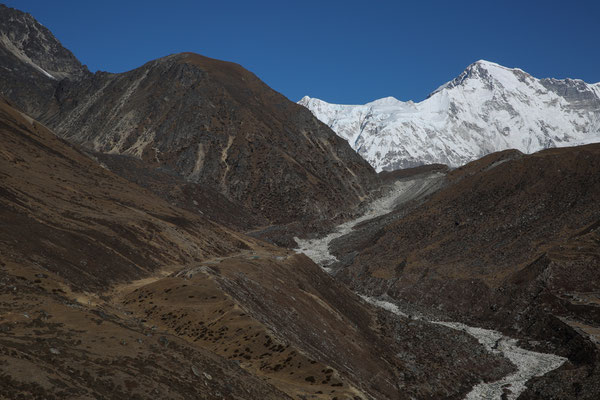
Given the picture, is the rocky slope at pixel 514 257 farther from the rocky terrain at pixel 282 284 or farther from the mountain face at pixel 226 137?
the mountain face at pixel 226 137

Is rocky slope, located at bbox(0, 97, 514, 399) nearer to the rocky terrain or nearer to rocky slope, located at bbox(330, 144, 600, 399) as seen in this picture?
the rocky terrain

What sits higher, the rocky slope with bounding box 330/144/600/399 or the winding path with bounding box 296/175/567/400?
the rocky slope with bounding box 330/144/600/399

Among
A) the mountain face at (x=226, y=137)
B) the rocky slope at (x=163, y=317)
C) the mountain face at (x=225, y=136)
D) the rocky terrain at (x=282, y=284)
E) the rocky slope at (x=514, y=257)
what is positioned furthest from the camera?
the mountain face at (x=225, y=136)

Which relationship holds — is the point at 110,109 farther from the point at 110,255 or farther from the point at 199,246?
the point at 110,255

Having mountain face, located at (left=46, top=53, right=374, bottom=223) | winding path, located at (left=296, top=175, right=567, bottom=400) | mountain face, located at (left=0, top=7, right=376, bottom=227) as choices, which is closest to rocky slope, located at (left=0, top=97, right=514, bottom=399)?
winding path, located at (left=296, top=175, right=567, bottom=400)

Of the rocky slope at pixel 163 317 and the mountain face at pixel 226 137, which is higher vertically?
the mountain face at pixel 226 137

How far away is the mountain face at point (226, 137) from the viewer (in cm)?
15338

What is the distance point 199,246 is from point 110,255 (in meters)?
22.3

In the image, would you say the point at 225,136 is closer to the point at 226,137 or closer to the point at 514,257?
the point at 226,137

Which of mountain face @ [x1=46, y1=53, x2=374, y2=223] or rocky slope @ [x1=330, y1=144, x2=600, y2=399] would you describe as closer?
rocky slope @ [x1=330, y1=144, x2=600, y2=399]

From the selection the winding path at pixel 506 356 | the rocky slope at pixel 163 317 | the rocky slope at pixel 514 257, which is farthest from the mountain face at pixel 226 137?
the rocky slope at pixel 163 317

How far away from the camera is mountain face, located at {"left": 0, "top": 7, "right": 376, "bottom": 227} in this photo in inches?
6038

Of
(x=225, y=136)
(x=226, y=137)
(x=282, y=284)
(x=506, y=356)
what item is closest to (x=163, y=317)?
(x=282, y=284)

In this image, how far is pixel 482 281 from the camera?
8138 cm
